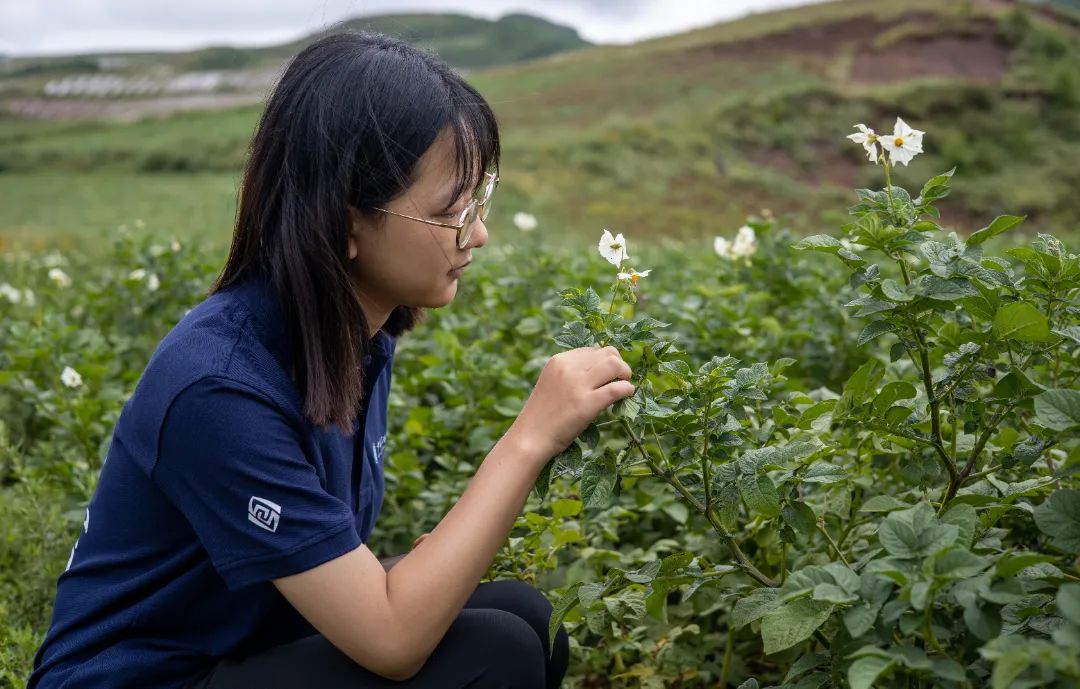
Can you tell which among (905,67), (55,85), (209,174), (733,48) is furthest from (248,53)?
(905,67)

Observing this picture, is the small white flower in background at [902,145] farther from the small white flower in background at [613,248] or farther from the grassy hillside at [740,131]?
the grassy hillside at [740,131]

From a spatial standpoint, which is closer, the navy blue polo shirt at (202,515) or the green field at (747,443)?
the green field at (747,443)


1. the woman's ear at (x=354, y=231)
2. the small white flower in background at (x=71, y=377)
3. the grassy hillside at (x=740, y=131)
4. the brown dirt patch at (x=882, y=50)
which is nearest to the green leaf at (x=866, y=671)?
the woman's ear at (x=354, y=231)

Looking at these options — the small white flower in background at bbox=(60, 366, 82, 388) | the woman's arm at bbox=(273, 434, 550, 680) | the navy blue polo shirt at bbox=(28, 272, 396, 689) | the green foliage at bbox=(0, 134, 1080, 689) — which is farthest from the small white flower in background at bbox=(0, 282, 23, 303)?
the woman's arm at bbox=(273, 434, 550, 680)

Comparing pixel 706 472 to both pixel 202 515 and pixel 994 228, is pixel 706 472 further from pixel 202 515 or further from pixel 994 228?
pixel 202 515

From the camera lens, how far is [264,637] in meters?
1.61

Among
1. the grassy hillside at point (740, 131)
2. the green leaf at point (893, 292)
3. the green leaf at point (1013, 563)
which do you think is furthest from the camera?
the grassy hillside at point (740, 131)

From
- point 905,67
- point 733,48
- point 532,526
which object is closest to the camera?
point 532,526

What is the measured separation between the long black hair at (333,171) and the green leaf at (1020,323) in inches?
30.2

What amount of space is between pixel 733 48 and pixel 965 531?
30.3m

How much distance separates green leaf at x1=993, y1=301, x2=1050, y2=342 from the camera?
126 centimetres

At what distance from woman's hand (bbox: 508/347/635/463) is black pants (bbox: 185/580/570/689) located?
35cm

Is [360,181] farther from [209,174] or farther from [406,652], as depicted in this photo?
[209,174]

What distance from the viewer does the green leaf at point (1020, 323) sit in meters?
1.26
